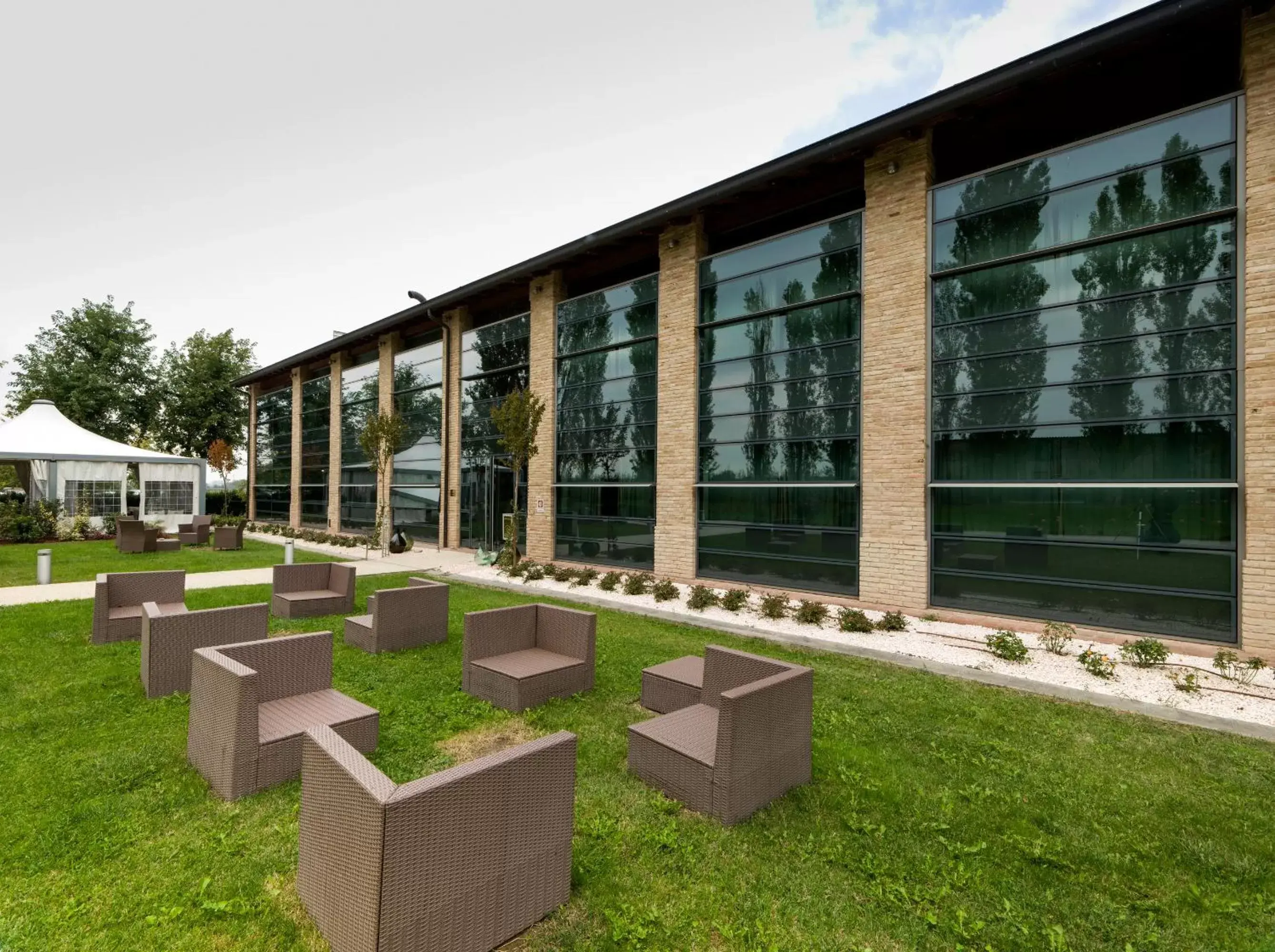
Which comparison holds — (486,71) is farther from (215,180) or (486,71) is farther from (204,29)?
(215,180)

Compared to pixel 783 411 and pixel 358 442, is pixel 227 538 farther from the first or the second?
pixel 783 411

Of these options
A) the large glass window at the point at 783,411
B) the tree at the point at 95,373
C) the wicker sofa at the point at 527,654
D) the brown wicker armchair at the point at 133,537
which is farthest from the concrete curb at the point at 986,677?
the tree at the point at 95,373

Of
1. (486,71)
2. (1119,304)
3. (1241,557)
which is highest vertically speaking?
(486,71)

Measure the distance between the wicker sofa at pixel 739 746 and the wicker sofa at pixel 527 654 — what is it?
1.55 metres

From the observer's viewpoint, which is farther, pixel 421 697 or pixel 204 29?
pixel 204 29

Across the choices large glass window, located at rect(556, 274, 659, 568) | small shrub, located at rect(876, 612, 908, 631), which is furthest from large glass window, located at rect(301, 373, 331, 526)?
small shrub, located at rect(876, 612, 908, 631)

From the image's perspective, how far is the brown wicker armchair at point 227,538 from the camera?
702 inches

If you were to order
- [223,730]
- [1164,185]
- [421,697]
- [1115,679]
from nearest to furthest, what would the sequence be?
[223,730] < [421,697] < [1115,679] < [1164,185]

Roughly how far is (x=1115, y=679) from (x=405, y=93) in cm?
1877

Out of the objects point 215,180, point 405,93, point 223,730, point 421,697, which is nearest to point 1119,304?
point 421,697

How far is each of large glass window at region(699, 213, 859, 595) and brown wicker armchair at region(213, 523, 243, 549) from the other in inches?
597

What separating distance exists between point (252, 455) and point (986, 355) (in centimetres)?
3481

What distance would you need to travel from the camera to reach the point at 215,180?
17.5 metres

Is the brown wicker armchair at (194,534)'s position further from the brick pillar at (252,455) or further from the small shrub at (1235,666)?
the small shrub at (1235,666)
